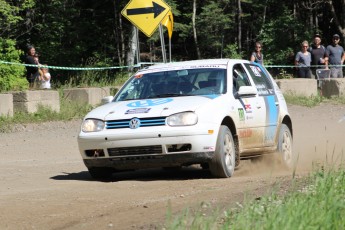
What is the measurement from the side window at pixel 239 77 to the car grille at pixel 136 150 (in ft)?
5.75

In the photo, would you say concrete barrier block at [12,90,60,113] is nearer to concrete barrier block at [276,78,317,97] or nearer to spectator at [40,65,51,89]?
spectator at [40,65,51,89]

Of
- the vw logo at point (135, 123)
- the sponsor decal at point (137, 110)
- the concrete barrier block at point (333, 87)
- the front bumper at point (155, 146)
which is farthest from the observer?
the concrete barrier block at point (333, 87)

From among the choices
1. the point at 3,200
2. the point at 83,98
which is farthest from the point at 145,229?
the point at 83,98

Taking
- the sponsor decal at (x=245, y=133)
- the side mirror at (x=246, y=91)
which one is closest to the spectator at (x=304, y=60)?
the sponsor decal at (x=245, y=133)

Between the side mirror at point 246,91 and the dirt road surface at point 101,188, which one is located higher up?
the side mirror at point 246,91

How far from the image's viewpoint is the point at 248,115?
12344 millimetres

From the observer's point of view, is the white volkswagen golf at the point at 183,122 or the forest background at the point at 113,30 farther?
the forest background at the point at 113,30

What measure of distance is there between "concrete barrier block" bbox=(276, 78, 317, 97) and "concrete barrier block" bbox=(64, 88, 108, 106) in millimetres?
6490

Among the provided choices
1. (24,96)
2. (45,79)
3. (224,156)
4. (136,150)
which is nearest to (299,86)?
(45,79)

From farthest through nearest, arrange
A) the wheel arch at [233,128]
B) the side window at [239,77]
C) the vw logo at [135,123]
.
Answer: the side window at [239,77]
the wheel arch at [233,128]
the vw logo at [135,123]

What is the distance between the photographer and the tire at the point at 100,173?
39.0ft

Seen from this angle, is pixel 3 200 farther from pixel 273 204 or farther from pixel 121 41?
pixel 121 41

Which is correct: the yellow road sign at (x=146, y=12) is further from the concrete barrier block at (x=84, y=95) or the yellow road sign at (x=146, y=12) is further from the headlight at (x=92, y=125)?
the headlight at (x=92, y=125)

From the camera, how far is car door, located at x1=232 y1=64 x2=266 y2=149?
12.2m
